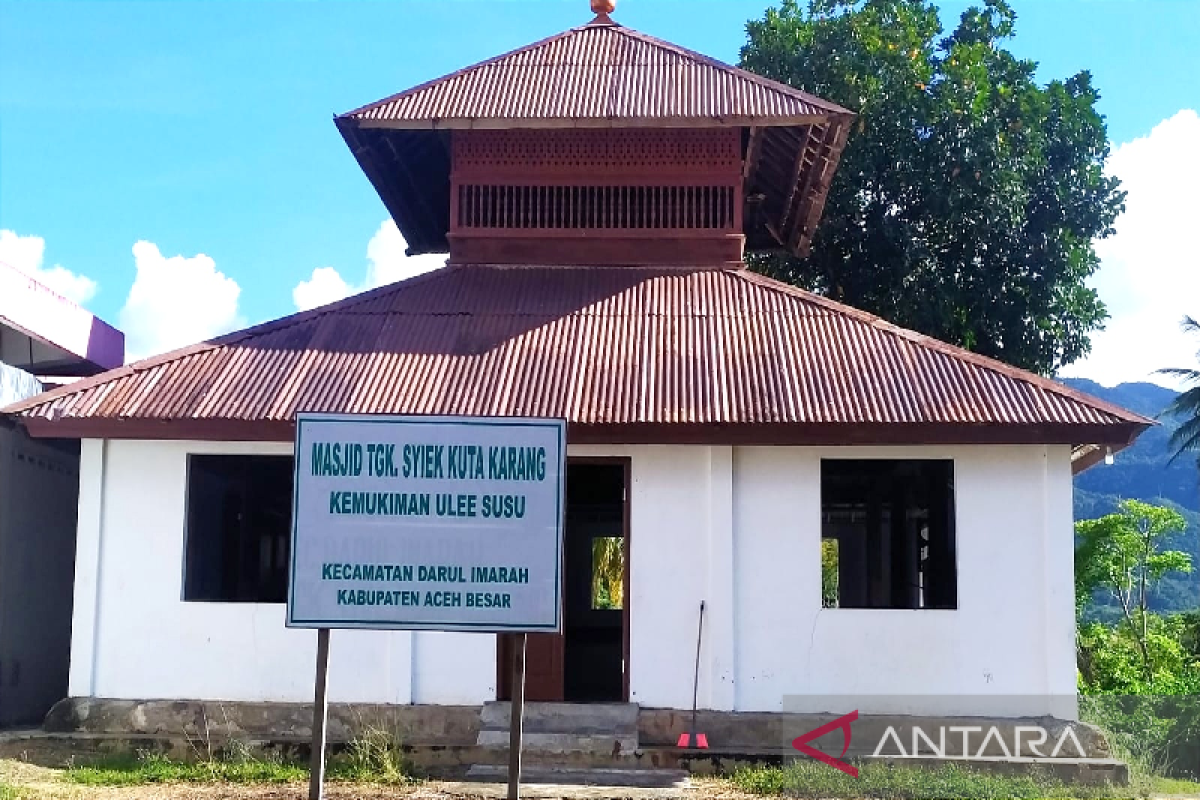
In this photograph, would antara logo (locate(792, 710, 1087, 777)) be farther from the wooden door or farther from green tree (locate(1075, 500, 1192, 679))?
green tree (locate(1075, 500, 1192, 679))

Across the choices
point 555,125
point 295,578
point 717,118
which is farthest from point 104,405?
point 717,118

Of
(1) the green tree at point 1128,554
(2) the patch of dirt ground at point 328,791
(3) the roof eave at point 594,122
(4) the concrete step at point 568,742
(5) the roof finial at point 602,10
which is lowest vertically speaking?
(2) the patch of dirt ground at point 328,791

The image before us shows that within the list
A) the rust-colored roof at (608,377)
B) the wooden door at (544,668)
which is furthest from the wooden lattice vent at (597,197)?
the wooden door at (544,668)

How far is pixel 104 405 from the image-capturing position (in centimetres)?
1065

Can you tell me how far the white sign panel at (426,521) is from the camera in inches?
275

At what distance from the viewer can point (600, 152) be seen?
522 inches

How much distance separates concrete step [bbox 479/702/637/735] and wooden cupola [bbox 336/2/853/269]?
499 centimetres

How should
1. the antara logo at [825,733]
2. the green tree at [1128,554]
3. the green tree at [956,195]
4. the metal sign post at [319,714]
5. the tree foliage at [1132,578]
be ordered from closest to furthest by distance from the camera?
1. the metal sign post at [319,714]
2. the antara logo at [825,733]
3. the green tree at [956,195]
4. the tree foliage at [1132,578]
5. the green tree at [1128,554]

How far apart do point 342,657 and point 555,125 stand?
5.87 metres

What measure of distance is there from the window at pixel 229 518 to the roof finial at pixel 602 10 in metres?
7.03

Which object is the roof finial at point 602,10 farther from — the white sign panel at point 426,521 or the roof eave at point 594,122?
the white sign panel at point 426,521

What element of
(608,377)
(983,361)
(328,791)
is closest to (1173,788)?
(983,361)

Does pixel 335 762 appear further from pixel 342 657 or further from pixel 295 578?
pixel 295 578

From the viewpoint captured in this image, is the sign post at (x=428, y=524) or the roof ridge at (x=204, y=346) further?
the roof ridge at (x=204, y=346)
